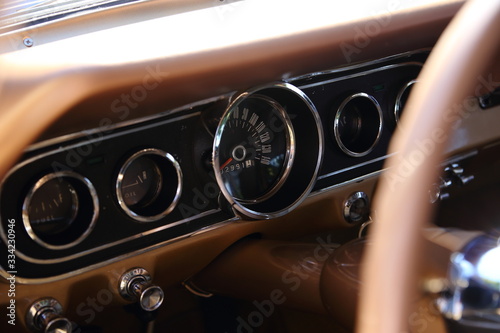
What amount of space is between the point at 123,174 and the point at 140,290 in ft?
0.78

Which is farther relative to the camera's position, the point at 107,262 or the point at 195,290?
the point at 195,290

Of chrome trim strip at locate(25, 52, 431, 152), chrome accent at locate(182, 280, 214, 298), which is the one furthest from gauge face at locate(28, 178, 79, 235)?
chrome accent at locate(182, 280, 214, 298)

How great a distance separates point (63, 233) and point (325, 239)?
0.73 m

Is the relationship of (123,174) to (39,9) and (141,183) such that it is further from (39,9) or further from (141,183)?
(39,9)

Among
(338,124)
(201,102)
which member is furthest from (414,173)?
(338,124)

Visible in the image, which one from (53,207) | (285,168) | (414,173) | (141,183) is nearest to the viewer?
(414,173)

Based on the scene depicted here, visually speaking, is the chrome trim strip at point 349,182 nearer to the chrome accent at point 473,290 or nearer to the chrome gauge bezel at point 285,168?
the chrome gauge bezel at point 285,168

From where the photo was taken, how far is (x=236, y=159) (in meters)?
1.46

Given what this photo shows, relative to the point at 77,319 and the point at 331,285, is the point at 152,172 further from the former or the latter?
the point at 331,285

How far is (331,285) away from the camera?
1209 millimetres

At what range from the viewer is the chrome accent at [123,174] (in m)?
1.28

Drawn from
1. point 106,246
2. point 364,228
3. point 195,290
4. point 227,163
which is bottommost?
point 195,290

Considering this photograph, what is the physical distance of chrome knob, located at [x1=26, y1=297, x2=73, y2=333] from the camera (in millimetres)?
1192

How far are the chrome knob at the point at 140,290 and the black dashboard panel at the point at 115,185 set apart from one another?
5 centimetres
